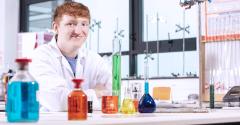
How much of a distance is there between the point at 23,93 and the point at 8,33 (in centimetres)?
473

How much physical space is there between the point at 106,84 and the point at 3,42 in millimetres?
3475

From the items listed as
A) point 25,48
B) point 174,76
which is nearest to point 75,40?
point 174,76

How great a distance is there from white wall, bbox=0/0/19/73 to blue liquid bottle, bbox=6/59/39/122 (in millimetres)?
4511

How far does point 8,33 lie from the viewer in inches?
220

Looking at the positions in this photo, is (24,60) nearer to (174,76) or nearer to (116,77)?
(116,77)

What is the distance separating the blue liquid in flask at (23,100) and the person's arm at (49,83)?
918 mm

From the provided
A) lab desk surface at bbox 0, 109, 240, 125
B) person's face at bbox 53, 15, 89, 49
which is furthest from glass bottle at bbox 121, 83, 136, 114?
person's face at bbox 53, 15, 89, 49

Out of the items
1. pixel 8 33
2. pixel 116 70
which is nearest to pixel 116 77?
pixel 116 70

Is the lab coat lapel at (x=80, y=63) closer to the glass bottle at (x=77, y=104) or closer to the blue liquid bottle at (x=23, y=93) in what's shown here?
the glass bottle at (x=77, y=104)

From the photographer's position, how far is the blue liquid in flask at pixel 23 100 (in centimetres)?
100

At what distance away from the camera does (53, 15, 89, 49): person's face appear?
2.26m

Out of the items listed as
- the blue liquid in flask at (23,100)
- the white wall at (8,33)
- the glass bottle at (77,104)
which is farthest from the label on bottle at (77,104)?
the white wall at (8,33)

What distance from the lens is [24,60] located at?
3.34ft

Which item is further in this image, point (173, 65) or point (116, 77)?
point (173, 65)
